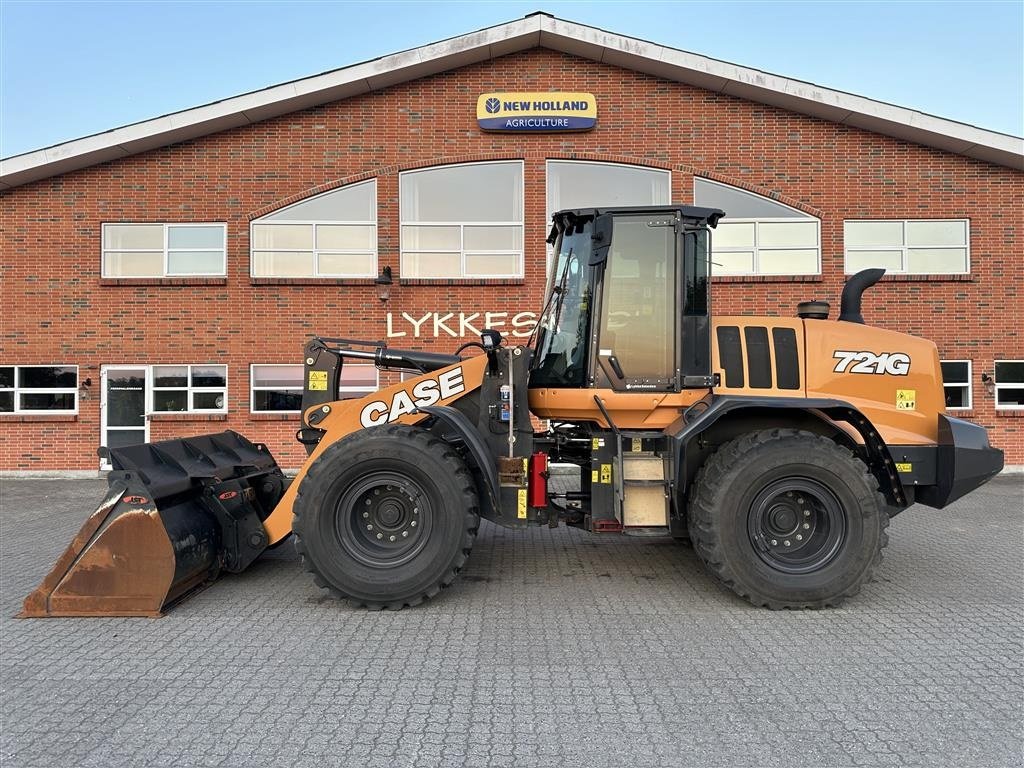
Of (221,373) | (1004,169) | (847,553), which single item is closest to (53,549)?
(221,373)

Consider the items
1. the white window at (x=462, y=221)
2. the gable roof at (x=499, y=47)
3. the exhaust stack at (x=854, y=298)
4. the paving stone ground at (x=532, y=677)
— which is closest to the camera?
the paving stone ground at (x=532, y=677)

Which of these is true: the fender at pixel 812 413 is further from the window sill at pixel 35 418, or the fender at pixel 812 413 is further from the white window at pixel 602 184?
the window sill at pixel 35 418

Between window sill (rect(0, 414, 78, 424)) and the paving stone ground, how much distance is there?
21.0 feet

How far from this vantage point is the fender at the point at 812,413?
14.5 ft

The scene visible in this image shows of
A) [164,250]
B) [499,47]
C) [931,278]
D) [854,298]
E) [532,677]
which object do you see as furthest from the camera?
[164,250]

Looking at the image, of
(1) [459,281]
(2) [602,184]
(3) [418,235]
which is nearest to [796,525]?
(1) [459,281]

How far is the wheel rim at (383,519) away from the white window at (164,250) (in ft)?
26.3

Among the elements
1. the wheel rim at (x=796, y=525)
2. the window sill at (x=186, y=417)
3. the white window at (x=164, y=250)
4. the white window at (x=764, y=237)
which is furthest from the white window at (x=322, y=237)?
the wheel rim at (x=796, y=525)

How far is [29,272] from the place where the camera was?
35.0ft

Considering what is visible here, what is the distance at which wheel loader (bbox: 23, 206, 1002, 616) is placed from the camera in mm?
4289

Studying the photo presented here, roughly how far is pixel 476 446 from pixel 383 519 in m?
0.87

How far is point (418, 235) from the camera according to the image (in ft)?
35.4

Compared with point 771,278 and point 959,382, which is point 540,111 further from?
point 959,382

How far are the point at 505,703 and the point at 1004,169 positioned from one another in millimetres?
12959
